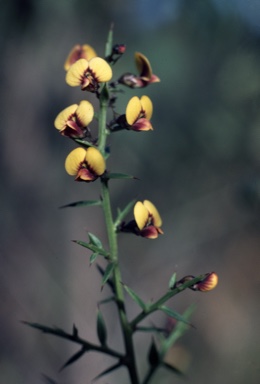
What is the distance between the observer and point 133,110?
1.22 m

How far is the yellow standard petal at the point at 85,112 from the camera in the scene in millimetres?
1203

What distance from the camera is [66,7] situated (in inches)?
162

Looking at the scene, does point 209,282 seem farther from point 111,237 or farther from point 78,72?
point 78,72

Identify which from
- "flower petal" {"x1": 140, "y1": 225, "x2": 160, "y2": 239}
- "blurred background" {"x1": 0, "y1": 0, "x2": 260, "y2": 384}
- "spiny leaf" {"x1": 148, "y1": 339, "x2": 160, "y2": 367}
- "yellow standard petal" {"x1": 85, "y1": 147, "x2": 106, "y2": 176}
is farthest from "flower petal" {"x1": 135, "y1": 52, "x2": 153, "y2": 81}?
"blurred background" {"x1": 0, "y1": 0, "x2": 260, "y2": 384}

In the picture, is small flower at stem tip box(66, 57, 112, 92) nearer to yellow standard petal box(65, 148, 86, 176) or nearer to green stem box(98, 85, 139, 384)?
green stem box(98, 85, 139, 384)

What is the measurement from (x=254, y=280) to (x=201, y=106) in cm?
137

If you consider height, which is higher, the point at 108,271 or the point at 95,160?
the point at 95,160

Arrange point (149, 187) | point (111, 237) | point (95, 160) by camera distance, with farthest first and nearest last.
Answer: point (149, 187) → point (111, 237) → point (95, 160)

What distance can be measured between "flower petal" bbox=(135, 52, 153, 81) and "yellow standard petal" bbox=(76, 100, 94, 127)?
237 millimetres

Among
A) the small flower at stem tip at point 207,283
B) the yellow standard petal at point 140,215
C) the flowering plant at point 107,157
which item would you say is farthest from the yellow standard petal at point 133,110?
the small flower at stem tip at point 207,283

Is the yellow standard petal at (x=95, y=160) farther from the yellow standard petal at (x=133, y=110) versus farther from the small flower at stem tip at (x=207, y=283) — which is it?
the small flower at stem tip at (x=207, y=283)

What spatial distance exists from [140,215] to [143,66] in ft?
1.49

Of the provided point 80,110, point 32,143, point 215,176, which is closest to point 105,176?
point 80,110

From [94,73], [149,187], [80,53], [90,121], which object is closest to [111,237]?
[90,121]
